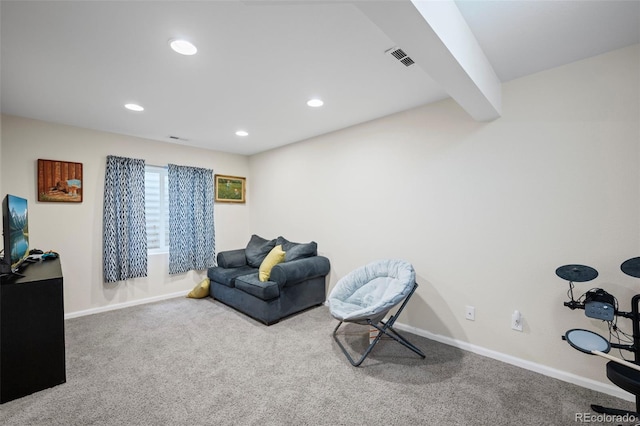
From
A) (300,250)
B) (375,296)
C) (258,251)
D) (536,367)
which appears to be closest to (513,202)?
(536,367)

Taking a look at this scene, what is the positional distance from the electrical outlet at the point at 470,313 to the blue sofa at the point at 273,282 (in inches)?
69.0

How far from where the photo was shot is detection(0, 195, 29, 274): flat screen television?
1963 mm

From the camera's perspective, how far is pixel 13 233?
2.12m

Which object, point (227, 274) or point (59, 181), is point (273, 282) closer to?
point (227, 274)

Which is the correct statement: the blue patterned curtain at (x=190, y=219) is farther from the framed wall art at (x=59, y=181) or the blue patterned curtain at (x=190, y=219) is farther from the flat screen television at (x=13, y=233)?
the flat screen television at (x=13, y=233)

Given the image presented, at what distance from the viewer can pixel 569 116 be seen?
2.09 metres

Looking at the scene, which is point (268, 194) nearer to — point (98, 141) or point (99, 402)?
point (98, 141)

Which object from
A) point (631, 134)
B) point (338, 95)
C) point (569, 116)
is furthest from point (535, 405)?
point (338, 95)

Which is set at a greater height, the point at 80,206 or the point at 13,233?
the point at 80,206

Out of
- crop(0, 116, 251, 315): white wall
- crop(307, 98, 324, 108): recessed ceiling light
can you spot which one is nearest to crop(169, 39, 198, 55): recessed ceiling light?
crop(307, 98, 324, 108): recessed ceiling light

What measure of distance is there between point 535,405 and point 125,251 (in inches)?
181

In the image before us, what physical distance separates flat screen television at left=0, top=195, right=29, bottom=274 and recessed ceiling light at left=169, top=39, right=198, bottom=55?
167cm

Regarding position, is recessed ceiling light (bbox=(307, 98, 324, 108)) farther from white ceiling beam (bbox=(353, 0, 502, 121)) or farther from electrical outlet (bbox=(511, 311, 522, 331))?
electrical outlet (bbox=(511, 311, 522, 331))

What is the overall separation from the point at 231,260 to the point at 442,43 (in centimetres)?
384
